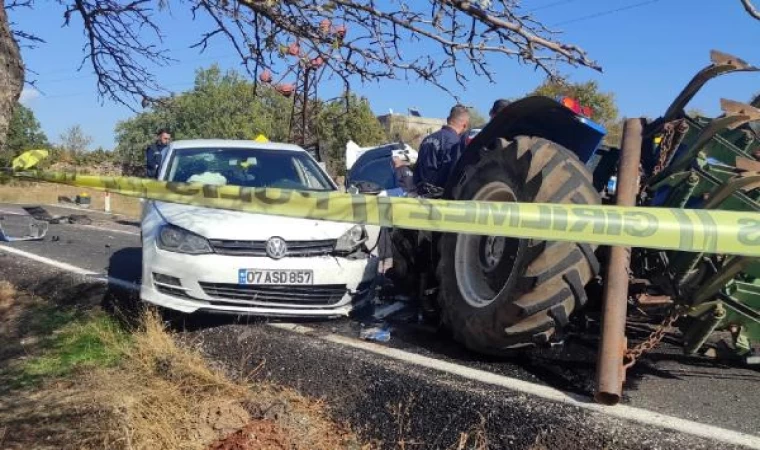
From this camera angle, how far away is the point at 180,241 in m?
5.15

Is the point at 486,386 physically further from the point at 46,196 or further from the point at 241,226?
the point at 46,196

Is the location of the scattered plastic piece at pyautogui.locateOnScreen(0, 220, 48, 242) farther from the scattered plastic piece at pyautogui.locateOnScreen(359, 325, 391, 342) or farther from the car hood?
the scattered plastic piece at pyautogui.locateOnScreen(359, 325, 391, 342)

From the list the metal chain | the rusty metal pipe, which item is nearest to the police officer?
the rusty metal pipe

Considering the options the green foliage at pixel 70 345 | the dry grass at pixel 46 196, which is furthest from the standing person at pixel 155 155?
the dry grass at pixel 46 196

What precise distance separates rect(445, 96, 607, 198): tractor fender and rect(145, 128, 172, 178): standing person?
11.4ft

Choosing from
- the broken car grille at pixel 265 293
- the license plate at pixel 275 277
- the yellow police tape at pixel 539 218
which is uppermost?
the yellow police tape at pixel 539 218

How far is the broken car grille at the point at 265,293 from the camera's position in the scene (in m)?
5.06

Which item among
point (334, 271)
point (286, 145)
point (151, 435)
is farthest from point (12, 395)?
point (286, 145)

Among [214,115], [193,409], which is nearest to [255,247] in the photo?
[193,409]

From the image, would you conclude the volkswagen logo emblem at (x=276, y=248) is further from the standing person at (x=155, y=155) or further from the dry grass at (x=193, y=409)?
the standing person at (x=155, y=155)

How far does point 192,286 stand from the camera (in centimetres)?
505

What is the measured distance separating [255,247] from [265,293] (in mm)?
365

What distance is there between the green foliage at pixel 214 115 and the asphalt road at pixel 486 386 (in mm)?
1655

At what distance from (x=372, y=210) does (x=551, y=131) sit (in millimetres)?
2480
